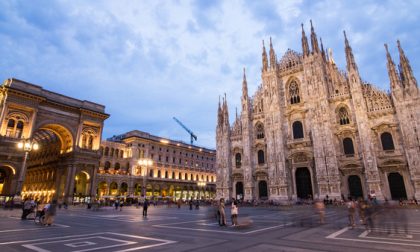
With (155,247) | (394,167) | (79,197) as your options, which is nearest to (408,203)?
(394,167)

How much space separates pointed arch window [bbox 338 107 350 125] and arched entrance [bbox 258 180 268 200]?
14372 mm

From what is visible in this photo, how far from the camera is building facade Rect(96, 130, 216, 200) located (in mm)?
54125

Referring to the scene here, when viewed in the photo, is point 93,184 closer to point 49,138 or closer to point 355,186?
point 49,138

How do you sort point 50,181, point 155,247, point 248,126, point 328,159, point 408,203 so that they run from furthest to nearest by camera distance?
point 50,181
point 248,126
point 328,159
point 408,203
point 155,247

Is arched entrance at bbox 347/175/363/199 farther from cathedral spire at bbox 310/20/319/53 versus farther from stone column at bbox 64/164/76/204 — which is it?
stone column at bbox 64/164/76/204

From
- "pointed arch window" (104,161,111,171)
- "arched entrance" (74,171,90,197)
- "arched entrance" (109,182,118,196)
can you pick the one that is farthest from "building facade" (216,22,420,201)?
"pointed arch window" (104,161,111,171)

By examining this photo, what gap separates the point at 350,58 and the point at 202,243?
3529 centimetres

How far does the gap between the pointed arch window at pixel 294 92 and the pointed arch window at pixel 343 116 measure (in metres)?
6.54

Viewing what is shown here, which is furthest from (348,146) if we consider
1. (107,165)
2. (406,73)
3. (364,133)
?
(107,165)

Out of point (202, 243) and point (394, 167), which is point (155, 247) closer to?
point (202, 243)

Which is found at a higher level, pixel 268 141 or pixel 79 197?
pixel 268 141

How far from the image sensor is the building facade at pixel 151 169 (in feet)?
178

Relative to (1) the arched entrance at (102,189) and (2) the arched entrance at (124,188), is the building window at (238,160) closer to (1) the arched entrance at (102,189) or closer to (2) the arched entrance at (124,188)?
(2) the arched entrance at (124,188)

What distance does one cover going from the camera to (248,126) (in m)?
41.4
